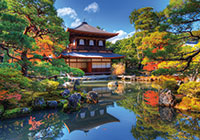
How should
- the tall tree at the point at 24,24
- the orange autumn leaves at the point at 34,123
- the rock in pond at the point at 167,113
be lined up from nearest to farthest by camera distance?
the tall tree at the point at 24,24 < the orange autumn leaves at the point at 34,123 < the rock in pond at the point at 167,113

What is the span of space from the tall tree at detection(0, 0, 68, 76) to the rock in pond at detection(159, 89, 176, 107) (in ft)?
18.8

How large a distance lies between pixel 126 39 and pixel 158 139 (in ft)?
79.7

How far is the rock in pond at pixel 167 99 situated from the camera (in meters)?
5.80

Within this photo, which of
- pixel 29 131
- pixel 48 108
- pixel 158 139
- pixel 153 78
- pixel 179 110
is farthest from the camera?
pixel 153 78

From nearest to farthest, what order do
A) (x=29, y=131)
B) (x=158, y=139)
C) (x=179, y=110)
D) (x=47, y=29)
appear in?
(x=158, y=139), (x=29, y=131), (x=179, y=110), (x=47, y=29)

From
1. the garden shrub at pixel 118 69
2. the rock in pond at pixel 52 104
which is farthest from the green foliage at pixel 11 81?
the garden shrub at pixel 118 69

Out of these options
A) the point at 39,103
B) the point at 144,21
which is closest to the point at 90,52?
the point at 144,21

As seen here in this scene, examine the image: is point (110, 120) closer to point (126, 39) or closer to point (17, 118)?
point (17, 118)

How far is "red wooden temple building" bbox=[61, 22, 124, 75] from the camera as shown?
17.1 m

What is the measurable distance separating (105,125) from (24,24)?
4.30 m

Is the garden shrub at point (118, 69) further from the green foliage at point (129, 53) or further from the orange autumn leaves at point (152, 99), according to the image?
the orange autumn leaves at point (152, 99)

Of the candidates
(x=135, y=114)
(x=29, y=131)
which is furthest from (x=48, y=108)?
(x=135, y=114)

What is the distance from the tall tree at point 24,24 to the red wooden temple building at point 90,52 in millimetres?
10085

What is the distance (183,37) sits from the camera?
15.8 feet
